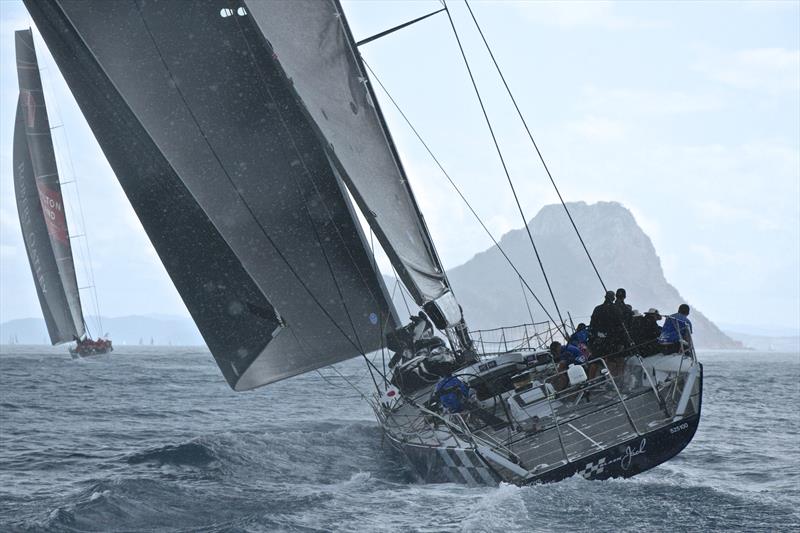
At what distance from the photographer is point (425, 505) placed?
11281 mm

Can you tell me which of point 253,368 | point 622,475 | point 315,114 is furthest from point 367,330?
point 622,475

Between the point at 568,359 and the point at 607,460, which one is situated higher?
the point at 568,359

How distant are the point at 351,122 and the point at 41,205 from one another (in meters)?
39.9

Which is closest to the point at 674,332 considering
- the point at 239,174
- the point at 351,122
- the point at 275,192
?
the point at 351,122

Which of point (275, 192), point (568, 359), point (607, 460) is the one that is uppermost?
point (275, 192)

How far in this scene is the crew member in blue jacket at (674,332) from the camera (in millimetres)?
12977

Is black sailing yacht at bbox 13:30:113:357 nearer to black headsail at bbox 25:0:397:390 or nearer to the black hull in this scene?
black headsail at bbox 25:0:397:390

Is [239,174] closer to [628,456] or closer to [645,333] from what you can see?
[645,333]

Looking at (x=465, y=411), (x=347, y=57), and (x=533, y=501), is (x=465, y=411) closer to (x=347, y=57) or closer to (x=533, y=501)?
(x=533, y=501)

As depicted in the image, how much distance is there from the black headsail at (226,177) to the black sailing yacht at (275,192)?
0.03 meters

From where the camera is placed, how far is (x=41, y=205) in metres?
50.2

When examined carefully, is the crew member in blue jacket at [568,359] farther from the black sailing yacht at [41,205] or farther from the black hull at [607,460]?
the black sailing yacht at [41,205]

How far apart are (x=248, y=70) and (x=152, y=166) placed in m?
2.92

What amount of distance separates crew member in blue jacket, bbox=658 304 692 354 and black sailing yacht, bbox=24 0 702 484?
228 millimetres
